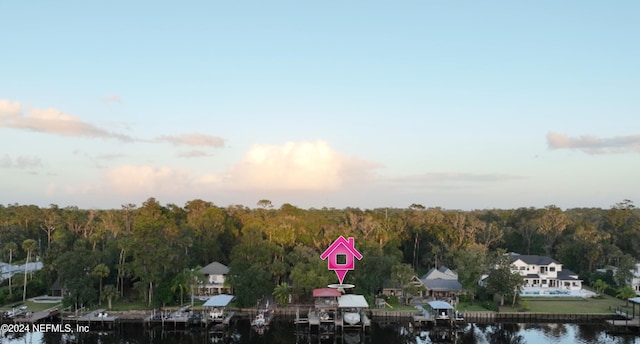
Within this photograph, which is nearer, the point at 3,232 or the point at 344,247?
the point at 344,247

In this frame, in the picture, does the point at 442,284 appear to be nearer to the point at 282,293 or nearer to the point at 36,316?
the point at 282,293

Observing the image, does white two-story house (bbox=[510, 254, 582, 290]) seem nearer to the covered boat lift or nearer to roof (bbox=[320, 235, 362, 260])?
roof (bbox=[320, 235, 362, 260])

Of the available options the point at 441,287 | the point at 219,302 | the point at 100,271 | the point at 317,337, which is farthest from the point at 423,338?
the point at 100,271

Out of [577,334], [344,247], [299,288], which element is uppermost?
[344,247]

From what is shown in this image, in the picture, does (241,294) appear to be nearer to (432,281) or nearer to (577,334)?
(432,281)

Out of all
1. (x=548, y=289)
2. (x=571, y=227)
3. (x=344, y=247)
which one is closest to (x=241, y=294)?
(x=344, y=247)

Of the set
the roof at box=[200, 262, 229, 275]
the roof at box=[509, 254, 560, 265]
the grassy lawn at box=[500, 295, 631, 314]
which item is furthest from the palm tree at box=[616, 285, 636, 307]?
the roof at box=[200, 262, 229, 275]
